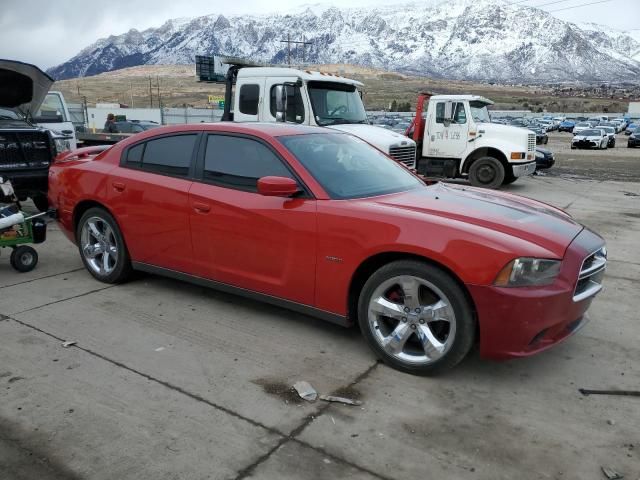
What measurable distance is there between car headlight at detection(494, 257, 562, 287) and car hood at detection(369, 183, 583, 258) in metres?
0.11

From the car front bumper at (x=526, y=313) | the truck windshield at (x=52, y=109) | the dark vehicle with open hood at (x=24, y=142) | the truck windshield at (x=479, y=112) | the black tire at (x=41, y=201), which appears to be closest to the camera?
the car front bumper at (x=526, y=313)

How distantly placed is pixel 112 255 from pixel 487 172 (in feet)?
34.8

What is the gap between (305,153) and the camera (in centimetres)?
439

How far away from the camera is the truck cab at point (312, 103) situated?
9.62 metres

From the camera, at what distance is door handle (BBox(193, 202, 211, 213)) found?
4.50 meters

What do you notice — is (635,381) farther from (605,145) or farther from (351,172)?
(605,145)

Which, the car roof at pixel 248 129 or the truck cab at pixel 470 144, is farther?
the truck cab at pixel 470 144

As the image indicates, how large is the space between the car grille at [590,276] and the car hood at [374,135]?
5857 mm

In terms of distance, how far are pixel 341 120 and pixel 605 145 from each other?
31.0 meters

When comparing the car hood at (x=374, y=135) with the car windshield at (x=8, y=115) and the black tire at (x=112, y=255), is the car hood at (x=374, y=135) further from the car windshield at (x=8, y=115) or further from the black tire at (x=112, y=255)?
the car windshield at (x=8, y=115)

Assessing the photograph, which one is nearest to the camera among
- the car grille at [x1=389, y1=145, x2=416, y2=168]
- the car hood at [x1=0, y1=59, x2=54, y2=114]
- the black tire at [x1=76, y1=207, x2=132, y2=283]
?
the black tire at [x1=76, y1=207, x2=132, y2=283]

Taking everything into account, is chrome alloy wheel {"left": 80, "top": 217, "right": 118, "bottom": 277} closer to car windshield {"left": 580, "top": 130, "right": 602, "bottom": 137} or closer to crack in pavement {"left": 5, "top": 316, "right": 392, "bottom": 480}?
crack in pavement {"left": 5, "top": 316, "right": 392, "bottom": 480}

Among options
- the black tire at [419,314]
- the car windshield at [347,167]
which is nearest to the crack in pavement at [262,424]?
the black tire at [419,314]

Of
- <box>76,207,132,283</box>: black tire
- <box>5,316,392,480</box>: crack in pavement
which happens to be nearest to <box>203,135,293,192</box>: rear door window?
<box>76,207,132,283</box>: black tire
